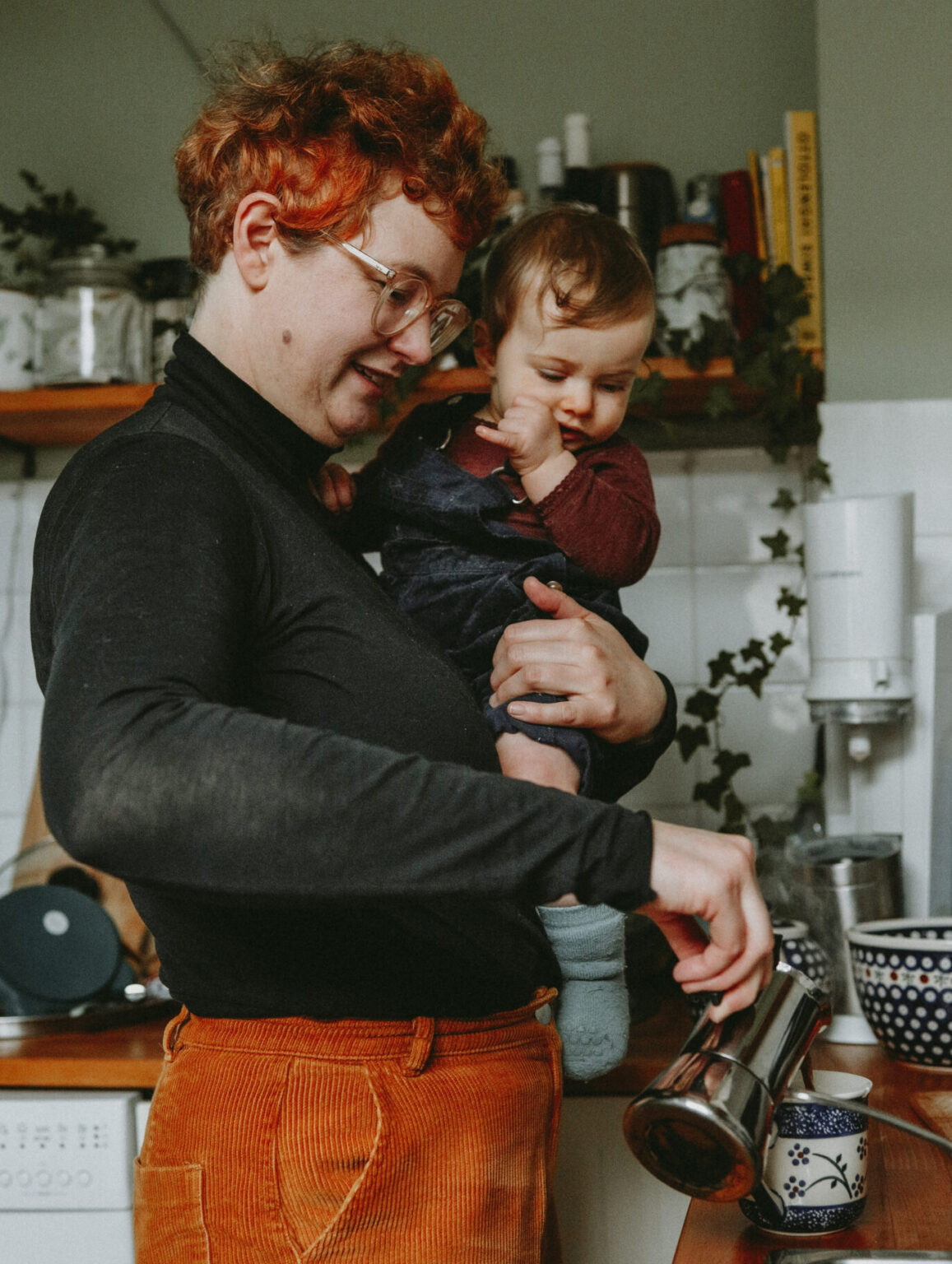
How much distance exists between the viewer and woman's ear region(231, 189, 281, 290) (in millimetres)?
804

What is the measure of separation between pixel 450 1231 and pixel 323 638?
411mm

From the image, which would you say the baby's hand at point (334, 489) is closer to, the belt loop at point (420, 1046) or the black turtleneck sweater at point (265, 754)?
the black turtleneck sweater at point (265, 754)

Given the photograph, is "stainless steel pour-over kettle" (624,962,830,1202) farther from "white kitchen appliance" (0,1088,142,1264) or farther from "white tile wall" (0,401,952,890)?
"white tile wall" (0,401,952,890)

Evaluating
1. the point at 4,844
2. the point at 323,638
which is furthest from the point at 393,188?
the point at 4,844

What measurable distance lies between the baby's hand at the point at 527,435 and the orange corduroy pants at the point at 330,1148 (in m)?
0.51

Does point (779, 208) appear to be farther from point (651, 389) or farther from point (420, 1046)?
point (420, 1046)

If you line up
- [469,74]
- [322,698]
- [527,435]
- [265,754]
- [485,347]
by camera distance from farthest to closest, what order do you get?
1. [469,74]
2. [485,347]
3. [527,435]
4. [322,698]
5. [265,754]

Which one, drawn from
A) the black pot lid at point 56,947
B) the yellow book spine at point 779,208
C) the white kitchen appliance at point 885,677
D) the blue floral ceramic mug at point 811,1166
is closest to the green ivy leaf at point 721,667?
the white kitchen appliance at point 885,677

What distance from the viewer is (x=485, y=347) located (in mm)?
1267

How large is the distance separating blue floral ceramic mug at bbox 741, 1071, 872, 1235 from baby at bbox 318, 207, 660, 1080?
0.98ft

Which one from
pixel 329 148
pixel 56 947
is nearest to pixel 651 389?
pixel 329 148

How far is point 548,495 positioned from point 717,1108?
0.64 meters

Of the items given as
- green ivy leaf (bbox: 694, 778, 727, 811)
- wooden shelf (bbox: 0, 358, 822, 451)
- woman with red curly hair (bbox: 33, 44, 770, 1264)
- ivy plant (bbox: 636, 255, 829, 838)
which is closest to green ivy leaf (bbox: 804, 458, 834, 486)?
ivy plant (bbox: 636, 255, 829, 838)

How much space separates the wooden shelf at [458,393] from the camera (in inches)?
67.9
